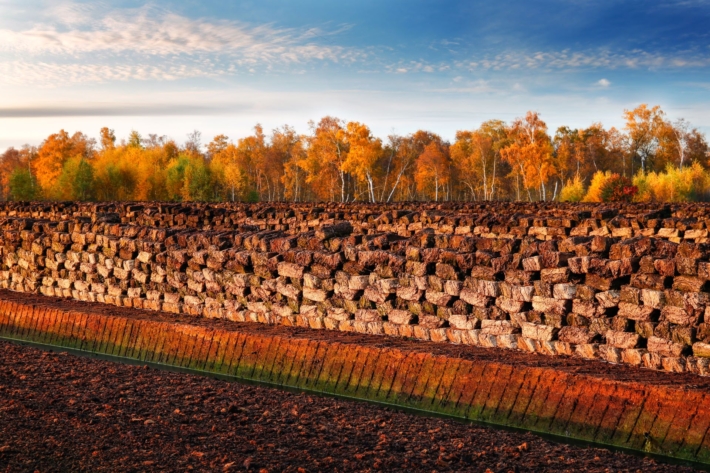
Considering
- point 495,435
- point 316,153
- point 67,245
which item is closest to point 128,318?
point 67,245

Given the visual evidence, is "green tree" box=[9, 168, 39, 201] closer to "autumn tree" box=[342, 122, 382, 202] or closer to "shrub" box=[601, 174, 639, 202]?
"autumn tree" box=[342, 122, 382, 202]

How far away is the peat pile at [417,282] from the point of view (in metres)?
8.74

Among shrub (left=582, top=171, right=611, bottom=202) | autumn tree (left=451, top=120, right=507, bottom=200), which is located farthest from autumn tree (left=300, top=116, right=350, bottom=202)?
shrub (left=582, top=171, right=611, bottom=202)

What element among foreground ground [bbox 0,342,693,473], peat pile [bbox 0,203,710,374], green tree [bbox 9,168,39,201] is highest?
peat pile [bbox 0,203,710,374]

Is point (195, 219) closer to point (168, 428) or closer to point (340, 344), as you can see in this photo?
point (340, 344)

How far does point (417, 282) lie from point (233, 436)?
4.38 meters

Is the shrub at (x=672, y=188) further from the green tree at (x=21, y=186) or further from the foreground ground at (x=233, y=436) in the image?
the green tree at (x=21, y=186)

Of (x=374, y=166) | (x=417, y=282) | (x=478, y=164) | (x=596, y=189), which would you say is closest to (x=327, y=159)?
(x=374, y=166)

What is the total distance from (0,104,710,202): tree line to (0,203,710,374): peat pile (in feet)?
229

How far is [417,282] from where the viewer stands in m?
10.7

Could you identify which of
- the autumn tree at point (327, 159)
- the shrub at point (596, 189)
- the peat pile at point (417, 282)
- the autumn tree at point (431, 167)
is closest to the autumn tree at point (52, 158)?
the autumn tree at point (327, 159)

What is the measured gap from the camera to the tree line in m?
93.0

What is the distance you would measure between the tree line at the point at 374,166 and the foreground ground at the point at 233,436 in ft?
245

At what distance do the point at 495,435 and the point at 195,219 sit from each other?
66.1 ft
